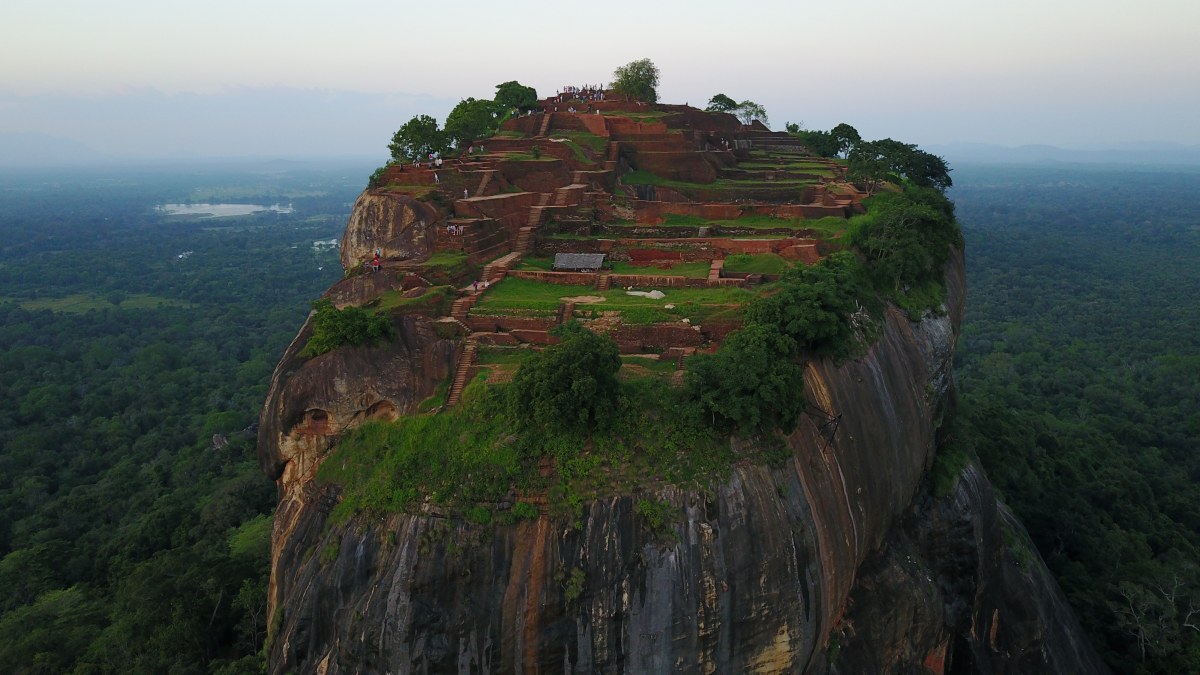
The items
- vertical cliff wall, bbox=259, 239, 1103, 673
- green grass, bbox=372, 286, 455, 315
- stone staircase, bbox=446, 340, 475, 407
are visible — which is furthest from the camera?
green grass, bbox=372, 286, 455, 315

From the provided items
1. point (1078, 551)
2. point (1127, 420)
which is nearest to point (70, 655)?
point (1078, 551)

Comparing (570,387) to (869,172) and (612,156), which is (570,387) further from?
(869,172)

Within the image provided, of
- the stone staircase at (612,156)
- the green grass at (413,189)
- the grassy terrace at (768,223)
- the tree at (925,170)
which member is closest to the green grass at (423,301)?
the green grass at (413,189)

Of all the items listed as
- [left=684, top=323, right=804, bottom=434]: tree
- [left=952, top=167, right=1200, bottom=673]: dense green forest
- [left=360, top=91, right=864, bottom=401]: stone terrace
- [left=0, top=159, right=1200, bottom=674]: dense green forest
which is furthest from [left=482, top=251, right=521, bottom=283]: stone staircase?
[left=952, top=167, right=1200, bottom=673]: dense green forest

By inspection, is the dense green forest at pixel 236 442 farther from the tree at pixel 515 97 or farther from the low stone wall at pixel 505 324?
the tree at pixel 515 97

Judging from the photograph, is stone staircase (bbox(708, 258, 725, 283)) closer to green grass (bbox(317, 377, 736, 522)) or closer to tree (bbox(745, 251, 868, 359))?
tree (bbox(745, 251, 868, 359))
